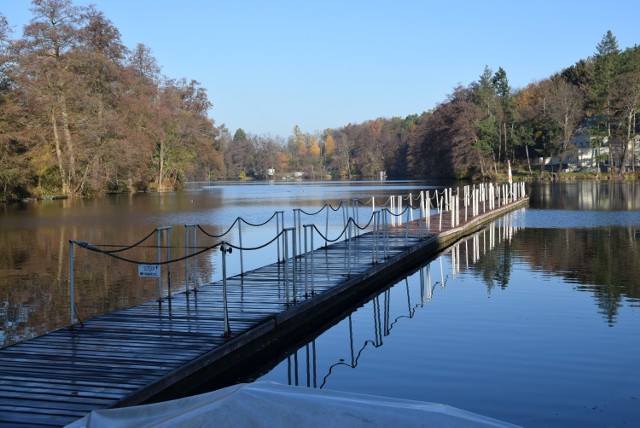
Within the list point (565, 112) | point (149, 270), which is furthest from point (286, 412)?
point (565, 112)

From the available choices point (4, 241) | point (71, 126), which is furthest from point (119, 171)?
point (4, 241)

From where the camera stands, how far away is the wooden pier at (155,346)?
6.68 metres

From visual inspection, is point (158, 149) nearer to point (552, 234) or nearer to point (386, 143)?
point (552, 234)

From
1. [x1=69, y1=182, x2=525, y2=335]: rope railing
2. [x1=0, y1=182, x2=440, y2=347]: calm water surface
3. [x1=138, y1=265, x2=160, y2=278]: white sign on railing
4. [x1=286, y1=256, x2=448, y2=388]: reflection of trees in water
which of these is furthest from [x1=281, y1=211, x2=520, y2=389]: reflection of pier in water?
[x1=0, y1=182, x2=440, y2=347]: calm water surface

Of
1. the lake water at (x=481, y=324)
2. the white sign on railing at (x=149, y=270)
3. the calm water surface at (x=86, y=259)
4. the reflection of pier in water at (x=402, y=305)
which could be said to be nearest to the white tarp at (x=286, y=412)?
the lake water at (x=481, y=324)

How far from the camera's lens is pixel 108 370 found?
7.56 meters

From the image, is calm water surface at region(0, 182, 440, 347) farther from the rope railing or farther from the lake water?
the rope railing

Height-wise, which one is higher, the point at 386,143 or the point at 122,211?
the point at 386,143

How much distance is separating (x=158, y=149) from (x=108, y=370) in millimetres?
69280

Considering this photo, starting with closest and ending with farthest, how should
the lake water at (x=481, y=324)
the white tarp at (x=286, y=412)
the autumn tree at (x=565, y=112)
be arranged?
the white tarp at (x=286, y=412) < the lake water at (x=481, y=324) < the autumn tree at (x=565, y=112)

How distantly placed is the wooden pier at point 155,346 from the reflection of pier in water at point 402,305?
526 mm

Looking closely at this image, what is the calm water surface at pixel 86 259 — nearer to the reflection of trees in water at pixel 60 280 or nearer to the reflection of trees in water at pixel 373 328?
the reflection of trees in water at pixel 60 280

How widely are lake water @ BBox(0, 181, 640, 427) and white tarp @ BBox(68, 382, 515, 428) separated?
390 centimetres

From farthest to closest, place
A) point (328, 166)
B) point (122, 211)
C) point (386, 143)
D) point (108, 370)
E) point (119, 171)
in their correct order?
1. point (328, 166)
2. point (386, 143)
3. point (119, 171)
4. point (122, 211)
5. point (108, 370)
